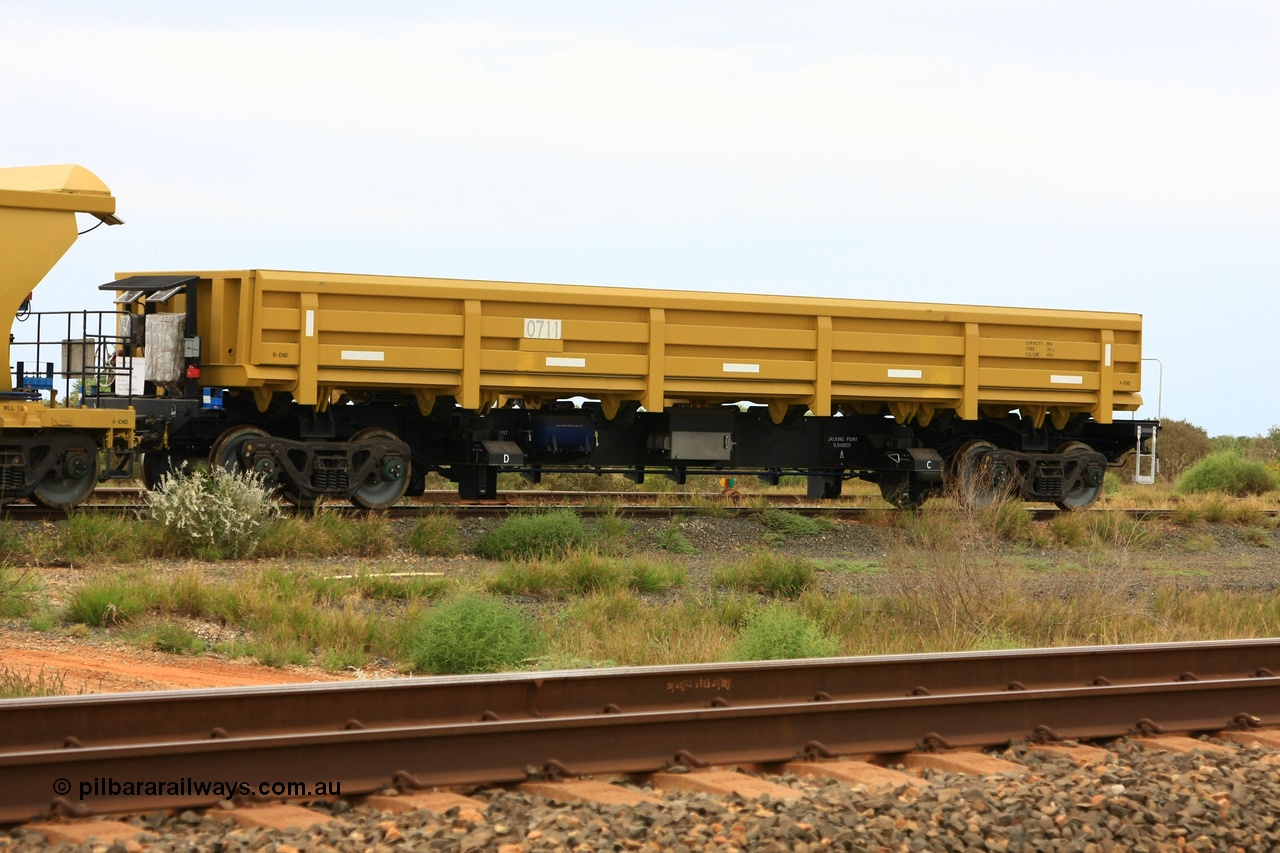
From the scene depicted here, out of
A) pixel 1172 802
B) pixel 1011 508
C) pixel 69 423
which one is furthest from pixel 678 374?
pixel 1172 802

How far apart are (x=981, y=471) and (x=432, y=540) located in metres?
8.54

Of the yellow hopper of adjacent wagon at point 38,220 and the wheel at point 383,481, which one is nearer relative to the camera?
the yellow hopper of adjacent wagon at point 38,220

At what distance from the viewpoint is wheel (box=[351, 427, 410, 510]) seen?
55.8 feet

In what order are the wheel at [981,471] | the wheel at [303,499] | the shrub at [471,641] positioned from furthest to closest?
the wheel at [981,471] → the wheel at [303,499] → the shrub at [471,641]

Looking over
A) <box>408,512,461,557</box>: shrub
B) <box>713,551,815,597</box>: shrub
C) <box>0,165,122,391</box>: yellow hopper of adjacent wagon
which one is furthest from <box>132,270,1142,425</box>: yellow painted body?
<box>713,551,815,597</box>: shrub

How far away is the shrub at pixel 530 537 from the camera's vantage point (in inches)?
575

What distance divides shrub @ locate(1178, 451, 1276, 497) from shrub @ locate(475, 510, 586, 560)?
18280 mm

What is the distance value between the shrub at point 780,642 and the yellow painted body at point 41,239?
890cm

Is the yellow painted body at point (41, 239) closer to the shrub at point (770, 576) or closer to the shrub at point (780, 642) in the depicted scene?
the shrub at point (770, 576)

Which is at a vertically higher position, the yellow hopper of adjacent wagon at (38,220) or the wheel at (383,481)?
the yellow hopper of adjacent wagon at (38,220)

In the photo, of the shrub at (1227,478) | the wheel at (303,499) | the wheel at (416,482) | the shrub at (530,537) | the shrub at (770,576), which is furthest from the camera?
the shrub at (1227,478)

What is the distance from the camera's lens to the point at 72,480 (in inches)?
610

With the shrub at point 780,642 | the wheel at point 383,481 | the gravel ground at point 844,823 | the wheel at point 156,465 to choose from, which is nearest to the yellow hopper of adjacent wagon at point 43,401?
the wheel at point 156,465

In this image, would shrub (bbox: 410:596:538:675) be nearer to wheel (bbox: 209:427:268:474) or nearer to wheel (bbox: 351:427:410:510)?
wheel (bbox: 209:427:268:474)
